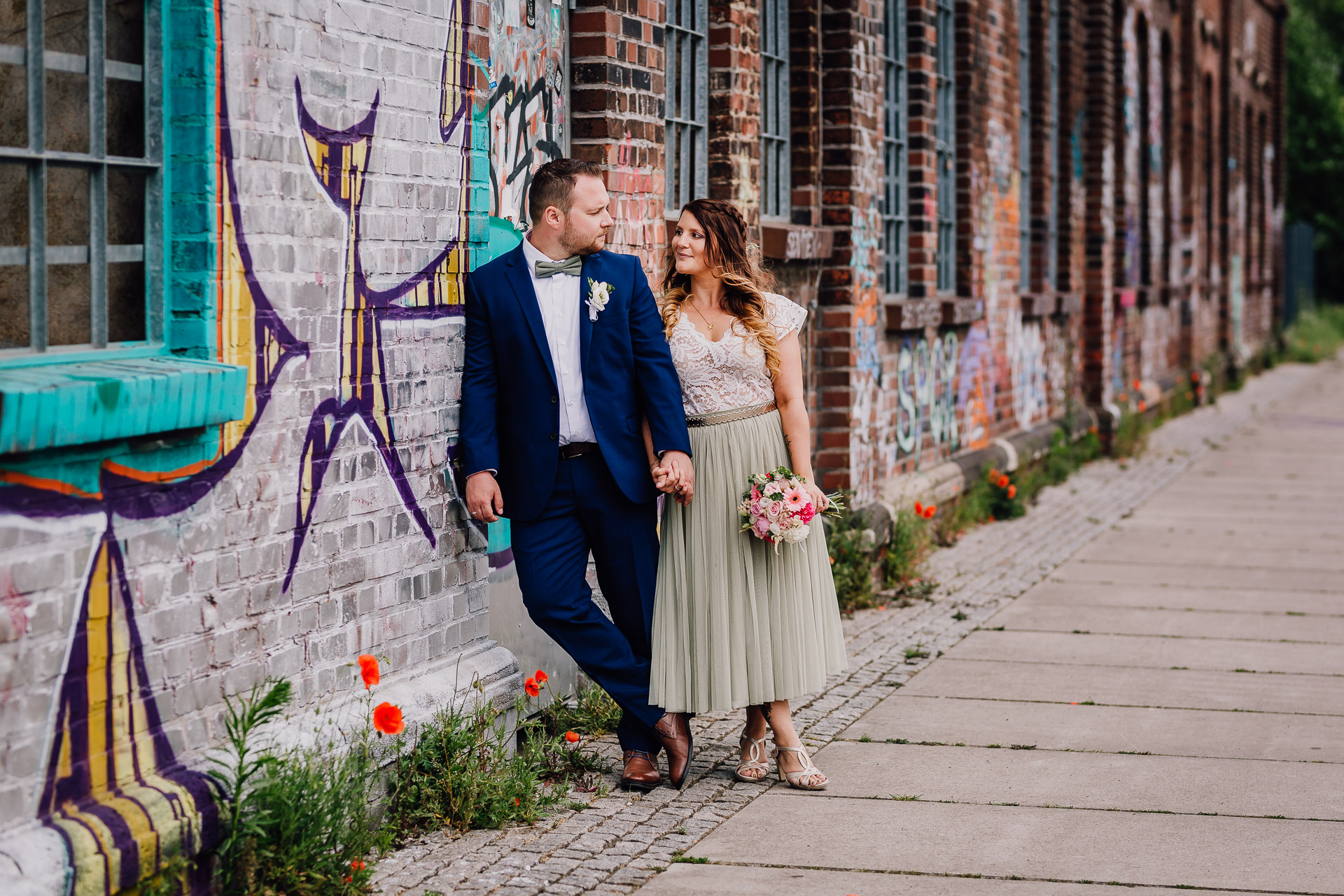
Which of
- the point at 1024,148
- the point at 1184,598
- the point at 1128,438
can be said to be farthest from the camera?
the point at 1128,438

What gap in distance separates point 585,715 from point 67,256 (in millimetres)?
2728

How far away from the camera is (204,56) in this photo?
12.6 ft

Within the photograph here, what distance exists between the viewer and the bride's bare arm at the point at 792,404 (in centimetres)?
519

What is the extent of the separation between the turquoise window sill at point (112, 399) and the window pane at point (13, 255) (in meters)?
0.11

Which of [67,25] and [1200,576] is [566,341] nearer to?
[67,25]

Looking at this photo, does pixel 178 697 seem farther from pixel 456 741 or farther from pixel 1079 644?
pixel 1079 644

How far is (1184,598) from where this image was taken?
860cm

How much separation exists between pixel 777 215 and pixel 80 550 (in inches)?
222

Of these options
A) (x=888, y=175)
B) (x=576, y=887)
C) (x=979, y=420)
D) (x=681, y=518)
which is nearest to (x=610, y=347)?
(x=681, y=518)

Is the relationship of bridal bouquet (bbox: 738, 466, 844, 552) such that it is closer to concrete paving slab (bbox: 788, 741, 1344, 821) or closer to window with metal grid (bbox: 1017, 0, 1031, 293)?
concrete paving slab (bbox: 788, 741, 1344, 821)

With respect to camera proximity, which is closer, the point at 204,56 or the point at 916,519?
the point at 204,56

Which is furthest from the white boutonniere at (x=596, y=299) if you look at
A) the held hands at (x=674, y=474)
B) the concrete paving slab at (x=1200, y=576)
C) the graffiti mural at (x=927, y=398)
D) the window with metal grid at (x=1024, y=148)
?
the window with metal grid at (x=1024, y=148)

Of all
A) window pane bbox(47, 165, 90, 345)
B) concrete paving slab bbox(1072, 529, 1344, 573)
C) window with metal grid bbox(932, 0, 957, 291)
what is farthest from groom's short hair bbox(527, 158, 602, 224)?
window with metal grid bbox(932, 0, 957, 291)

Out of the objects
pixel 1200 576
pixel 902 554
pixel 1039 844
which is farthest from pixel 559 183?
pixel 1200 576
